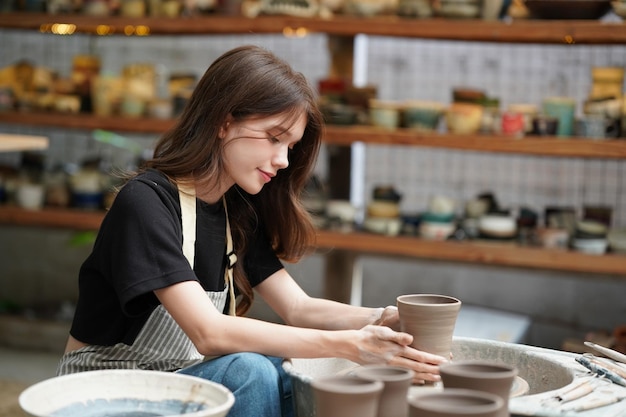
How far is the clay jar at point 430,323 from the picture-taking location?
2332 mm

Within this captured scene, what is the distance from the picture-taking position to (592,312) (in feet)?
17.5

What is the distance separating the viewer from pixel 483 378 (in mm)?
1809

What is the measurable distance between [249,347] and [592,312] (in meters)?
3.45

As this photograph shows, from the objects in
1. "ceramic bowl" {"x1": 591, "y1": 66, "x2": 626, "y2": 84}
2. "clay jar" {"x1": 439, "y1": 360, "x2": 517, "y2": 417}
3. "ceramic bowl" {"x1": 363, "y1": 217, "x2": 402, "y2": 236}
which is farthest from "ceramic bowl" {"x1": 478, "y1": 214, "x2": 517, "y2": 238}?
"clay jar" {"x1": 439, "y1": 360, "x2": 517, "y2": 417}

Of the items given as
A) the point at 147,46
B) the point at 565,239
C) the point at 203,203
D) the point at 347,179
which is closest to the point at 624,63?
the point at 565,239

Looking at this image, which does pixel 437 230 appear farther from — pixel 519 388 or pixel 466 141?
pixel 519 388

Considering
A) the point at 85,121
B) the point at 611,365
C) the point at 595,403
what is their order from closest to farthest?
the point at 595,403, the point at 611,365, the point at 85,121

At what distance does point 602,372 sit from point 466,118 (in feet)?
8.64

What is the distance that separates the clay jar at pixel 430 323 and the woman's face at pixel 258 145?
53cm

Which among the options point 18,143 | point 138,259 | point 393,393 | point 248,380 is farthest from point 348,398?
point 18,143

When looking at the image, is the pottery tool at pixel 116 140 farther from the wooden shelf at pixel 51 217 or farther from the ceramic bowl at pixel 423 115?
the ceramic bowl at pixel 423 115

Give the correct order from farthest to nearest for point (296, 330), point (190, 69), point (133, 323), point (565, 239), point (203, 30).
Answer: point (190, 69)
point (203, 30)
point (565, 239)
point (133, 323)
point (296, 330)

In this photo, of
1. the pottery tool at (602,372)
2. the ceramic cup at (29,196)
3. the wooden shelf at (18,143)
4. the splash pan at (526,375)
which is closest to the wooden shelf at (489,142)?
the wooden shelf at (18,143)

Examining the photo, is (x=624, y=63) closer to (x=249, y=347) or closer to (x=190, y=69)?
(x=190, y=69)
